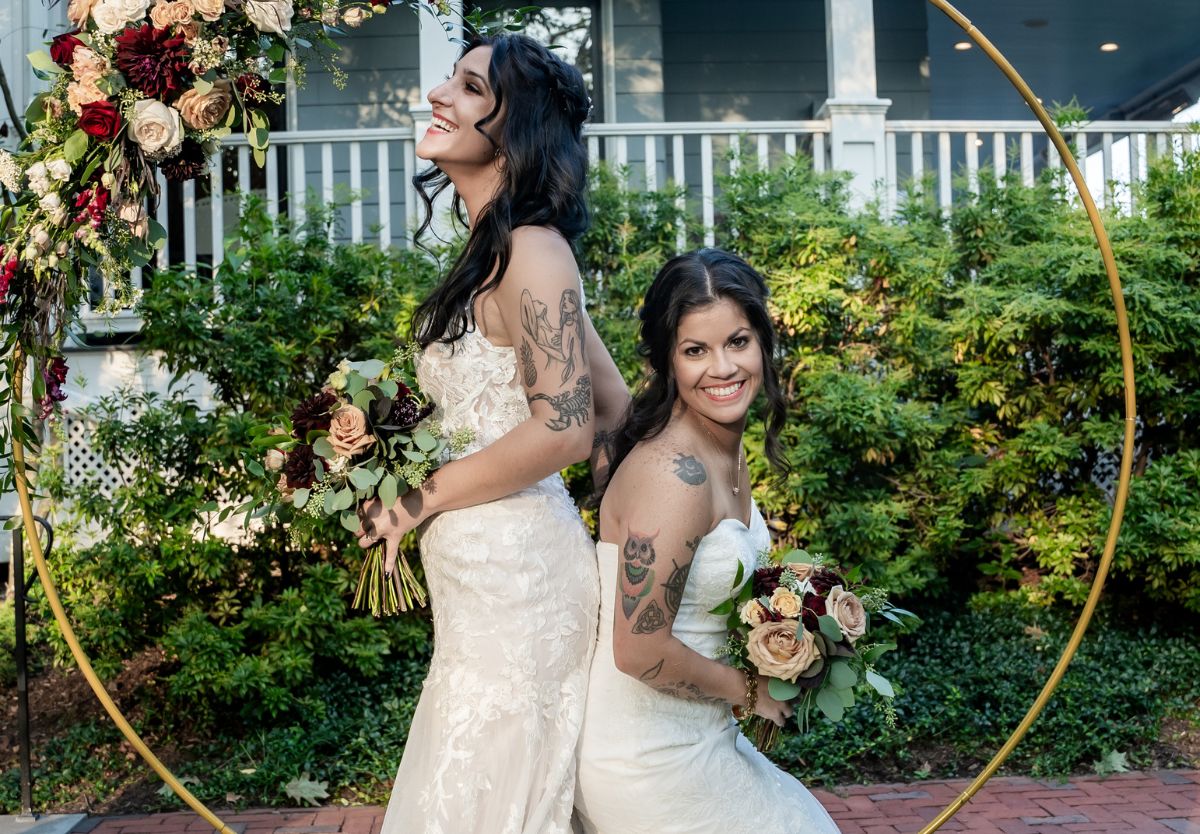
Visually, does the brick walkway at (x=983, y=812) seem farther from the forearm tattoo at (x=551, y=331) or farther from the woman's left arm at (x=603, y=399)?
the forearm tattoo at (x=551, y=331)

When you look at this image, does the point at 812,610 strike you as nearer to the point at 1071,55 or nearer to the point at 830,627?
the point at 830,627

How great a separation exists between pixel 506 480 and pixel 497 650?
371mm

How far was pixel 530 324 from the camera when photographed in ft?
8.73

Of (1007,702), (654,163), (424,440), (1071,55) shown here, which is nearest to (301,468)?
(424,440)

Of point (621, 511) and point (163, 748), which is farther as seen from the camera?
point (163, 748)

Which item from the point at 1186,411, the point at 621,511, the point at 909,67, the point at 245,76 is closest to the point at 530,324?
the point at 621,511

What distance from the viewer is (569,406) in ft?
8.68

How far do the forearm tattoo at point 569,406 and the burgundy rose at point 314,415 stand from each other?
19.3 inches

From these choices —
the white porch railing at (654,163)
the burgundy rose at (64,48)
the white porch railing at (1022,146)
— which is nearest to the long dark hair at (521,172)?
the burgundy rose at (64,48)

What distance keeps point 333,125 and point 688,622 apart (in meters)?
9.59

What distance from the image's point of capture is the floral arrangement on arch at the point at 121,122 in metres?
2.91

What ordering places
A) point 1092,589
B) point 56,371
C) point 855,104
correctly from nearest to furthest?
point 1092,589, point 56,371, point 855,104

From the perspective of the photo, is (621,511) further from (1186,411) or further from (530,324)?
(1186,411)

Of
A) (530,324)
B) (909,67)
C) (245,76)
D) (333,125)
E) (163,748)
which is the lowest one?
(163,748)
